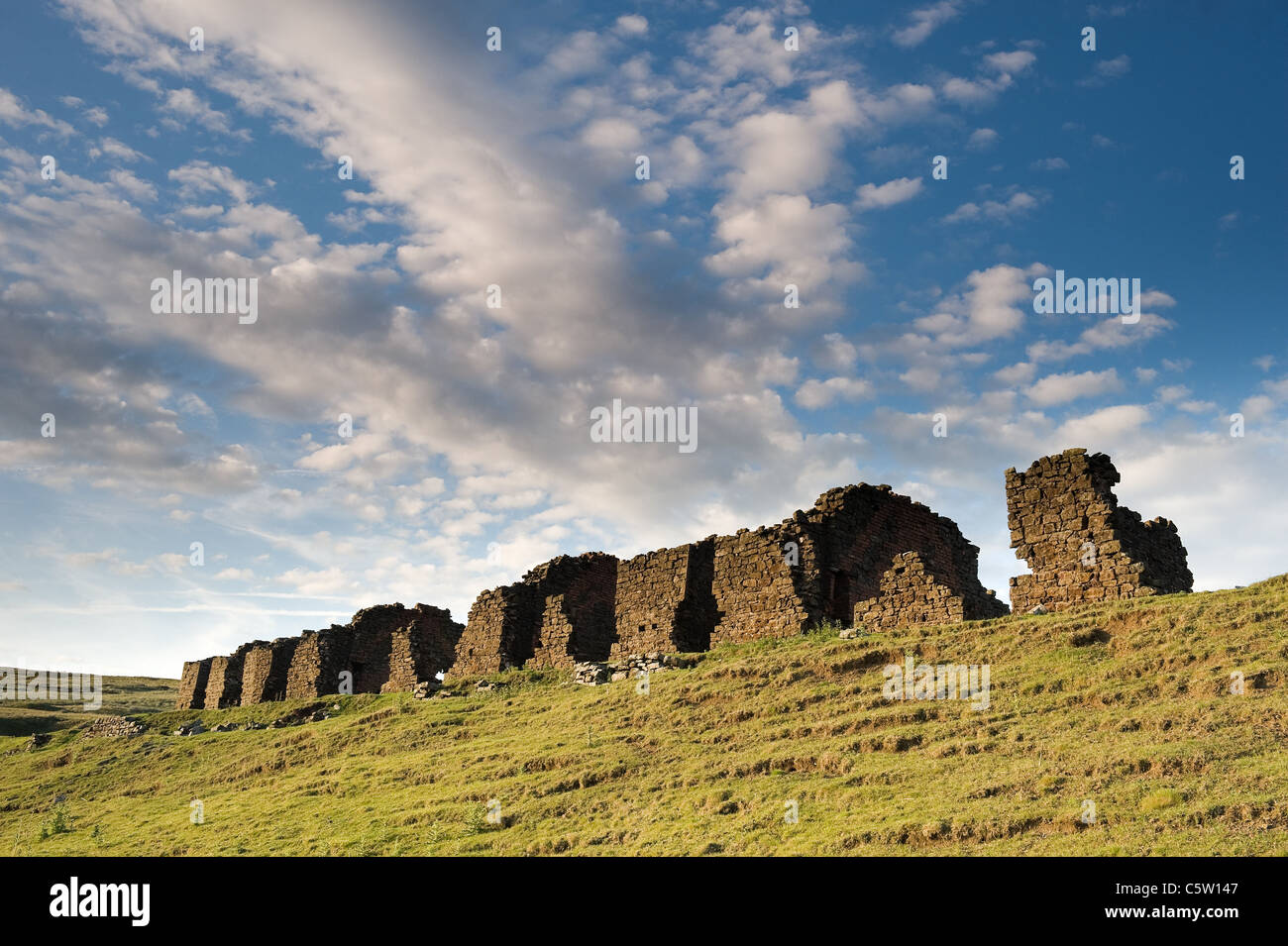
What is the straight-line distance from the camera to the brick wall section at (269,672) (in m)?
45.1

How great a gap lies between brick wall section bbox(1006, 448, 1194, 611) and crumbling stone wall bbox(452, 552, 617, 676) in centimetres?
1576

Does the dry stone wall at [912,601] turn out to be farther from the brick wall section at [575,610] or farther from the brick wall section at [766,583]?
the brick wall section at [575,610]

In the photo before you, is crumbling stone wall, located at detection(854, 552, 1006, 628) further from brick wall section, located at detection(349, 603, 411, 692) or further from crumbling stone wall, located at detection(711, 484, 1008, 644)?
brick wall section, located at detection(349, 603, 411, 692)

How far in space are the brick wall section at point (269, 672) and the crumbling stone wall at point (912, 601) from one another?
1368 inches

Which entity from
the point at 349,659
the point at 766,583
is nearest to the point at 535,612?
the point at 766,583

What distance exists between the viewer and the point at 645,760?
14.5 meters

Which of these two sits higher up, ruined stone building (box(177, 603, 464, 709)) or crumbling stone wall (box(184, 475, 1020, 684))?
crumbling stone wall (box(184, 475, 1020, 684))

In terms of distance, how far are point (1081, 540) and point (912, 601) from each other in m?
3.99

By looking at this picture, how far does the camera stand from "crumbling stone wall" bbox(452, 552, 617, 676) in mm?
31438

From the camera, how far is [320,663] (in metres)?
41.5

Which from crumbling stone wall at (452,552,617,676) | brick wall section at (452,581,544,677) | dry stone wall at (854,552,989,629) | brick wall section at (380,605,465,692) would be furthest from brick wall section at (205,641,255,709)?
dry stone wall at (854,552,989,629)

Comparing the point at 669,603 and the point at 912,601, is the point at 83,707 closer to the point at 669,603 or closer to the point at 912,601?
the point at 669,603
